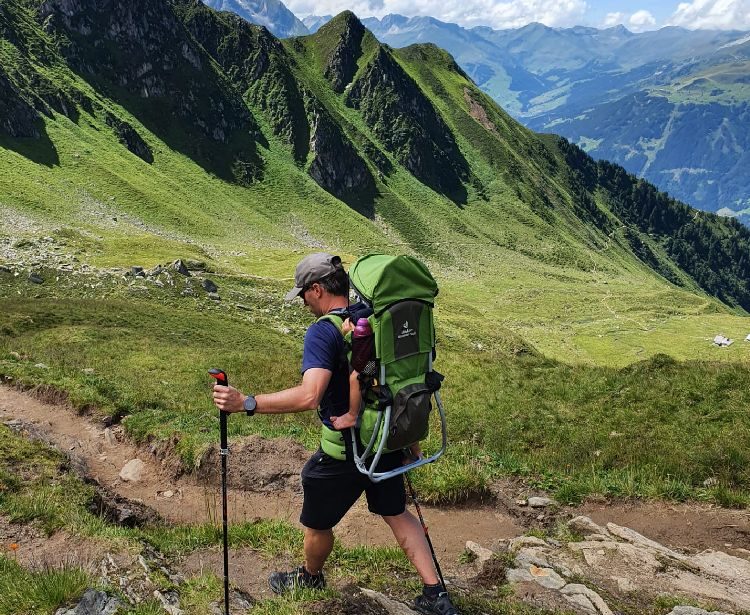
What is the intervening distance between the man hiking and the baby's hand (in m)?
0.20

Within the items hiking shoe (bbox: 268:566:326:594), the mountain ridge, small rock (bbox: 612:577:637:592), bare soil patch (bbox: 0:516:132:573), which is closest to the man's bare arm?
hiking shoe (bbox: 268:566:326:594)

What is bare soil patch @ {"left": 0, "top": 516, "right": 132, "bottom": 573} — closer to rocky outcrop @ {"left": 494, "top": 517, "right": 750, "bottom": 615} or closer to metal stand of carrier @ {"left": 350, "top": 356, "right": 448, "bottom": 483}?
metal stand of carrier @ {"left": 350, "top": 356, "right": 448, "bottom": 483}

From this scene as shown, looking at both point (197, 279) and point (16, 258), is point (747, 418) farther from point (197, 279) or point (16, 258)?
point (16, 258)

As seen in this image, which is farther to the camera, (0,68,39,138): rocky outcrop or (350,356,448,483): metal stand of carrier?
(0,68,39,138): rocky outcrop

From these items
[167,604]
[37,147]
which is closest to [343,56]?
[37,147]

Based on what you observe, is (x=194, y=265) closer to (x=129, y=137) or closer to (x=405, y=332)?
(x=405, y=332)

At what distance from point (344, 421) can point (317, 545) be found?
183 cm

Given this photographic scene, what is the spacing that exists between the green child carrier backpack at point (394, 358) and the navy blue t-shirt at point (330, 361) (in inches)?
6.8

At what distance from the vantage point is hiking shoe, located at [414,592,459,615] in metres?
5.86

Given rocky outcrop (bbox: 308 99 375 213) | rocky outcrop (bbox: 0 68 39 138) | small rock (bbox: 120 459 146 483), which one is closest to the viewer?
small rock (bbox: 120 459 146 483)

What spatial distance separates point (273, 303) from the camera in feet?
147

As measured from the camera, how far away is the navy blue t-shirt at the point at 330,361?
558cm

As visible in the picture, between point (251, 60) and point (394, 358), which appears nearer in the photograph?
point (394, 358)

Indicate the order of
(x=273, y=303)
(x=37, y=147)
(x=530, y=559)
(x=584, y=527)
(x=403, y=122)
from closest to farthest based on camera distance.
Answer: (x=530, y=559), (x=584, y=527), (x=273, y=303), (x=37, y=147), (x=403, y=122)
